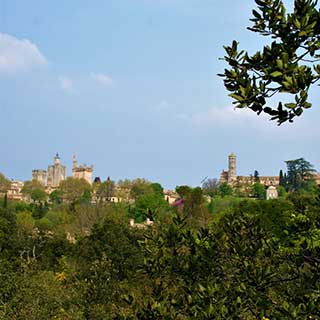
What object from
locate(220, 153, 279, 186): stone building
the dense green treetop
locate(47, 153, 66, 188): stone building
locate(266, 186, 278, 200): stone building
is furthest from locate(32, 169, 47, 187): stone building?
the dense green treetop

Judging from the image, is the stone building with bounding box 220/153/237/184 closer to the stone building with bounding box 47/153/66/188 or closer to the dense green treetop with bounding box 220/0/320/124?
the stone building with bounding box 47/153/66/188

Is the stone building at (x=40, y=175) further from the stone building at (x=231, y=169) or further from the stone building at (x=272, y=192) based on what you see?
the stone building at (x=272, y=192)

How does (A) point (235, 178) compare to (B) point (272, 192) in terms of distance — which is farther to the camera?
(A) point (235, 178)

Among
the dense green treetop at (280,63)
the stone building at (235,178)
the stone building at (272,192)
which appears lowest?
the dense green treetop at (280,63)

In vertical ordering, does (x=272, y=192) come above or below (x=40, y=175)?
below

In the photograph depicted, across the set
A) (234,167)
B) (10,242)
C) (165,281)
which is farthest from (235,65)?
(234,167)

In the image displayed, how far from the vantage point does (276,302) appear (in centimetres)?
334

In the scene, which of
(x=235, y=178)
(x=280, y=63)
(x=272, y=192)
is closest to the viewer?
(x=280, y=63)

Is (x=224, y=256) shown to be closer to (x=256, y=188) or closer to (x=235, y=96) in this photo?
(x=235, y=96)

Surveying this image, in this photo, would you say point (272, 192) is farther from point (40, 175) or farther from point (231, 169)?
point (40, 175)

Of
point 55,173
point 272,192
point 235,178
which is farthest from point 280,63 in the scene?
point 55,173

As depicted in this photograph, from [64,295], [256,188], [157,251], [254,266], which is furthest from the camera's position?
[256,188]

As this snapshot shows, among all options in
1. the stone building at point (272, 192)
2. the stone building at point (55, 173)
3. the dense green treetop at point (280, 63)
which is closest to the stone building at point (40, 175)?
the stone building at point (55, 173)

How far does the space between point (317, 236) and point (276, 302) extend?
1.66 feet
